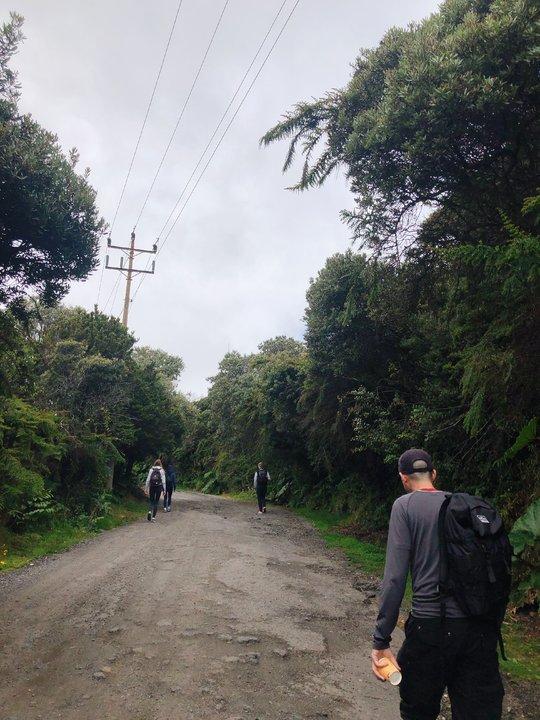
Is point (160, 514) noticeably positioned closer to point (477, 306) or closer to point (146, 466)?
point (477, 306)

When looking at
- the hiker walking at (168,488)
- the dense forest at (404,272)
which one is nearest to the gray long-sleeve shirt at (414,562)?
the dense forest at (404,272)

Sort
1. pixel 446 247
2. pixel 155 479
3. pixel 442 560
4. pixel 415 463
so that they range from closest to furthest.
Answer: pixel 442 560 < pixel 415 463 < pixel 446 247 < pixel 155 479

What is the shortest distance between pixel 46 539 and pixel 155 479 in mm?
4717

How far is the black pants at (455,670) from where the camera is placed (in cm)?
278

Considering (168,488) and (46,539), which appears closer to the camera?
(46,539)

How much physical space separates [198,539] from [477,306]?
809 centimetres

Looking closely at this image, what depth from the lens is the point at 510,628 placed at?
662 centimetres

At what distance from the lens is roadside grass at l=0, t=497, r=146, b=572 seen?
9.99m

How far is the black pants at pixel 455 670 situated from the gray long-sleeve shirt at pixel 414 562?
91mm

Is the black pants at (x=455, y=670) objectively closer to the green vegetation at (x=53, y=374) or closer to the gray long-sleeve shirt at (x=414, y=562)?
the gray long-sleeve shirt at (x=414, y=562)

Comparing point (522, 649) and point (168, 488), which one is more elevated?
point (168, 488)

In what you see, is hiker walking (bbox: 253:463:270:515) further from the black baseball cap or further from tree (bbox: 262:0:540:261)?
the black baseball cap

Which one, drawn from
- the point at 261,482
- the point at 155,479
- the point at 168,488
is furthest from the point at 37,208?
the point at 168,488

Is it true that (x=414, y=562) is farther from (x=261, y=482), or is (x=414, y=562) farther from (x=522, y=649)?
(x=261, y=482)
